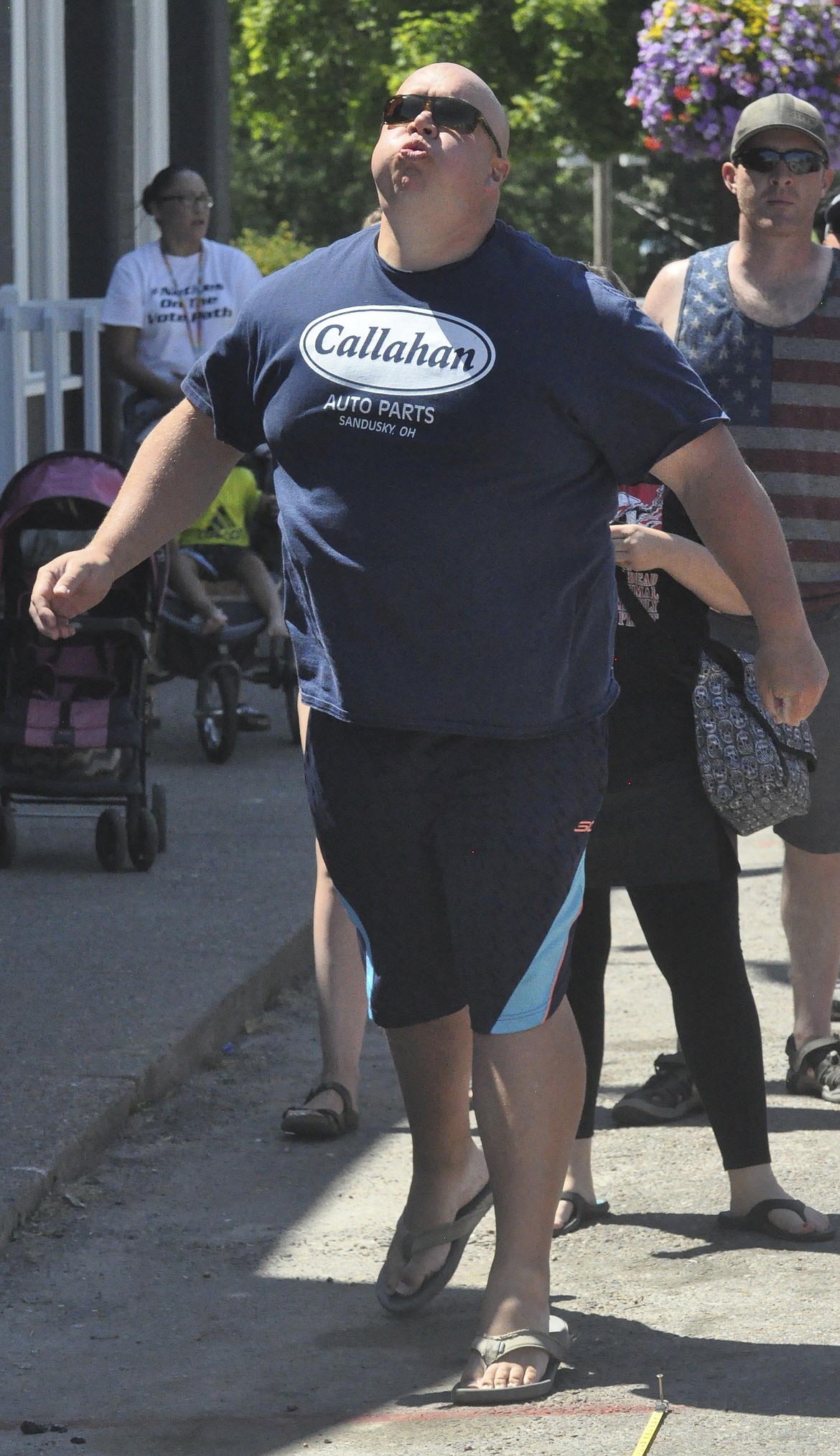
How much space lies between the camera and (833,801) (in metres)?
5.04

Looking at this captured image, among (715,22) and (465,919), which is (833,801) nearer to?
(465,919)

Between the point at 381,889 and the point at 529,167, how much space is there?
56.2 meters

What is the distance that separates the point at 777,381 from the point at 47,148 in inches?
321

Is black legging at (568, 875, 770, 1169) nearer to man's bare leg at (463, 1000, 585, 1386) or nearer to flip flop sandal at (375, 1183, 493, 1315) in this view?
flip flop sandal at (375, 1183, 493, 1315)

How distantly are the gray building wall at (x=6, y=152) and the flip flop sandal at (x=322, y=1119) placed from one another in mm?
6140

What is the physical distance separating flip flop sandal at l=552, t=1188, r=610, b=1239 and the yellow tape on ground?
3.04 feet

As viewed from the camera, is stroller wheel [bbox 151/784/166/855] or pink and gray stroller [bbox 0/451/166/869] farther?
stroller wheel [bbox 151/784/166/855]

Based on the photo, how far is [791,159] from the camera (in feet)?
15.3

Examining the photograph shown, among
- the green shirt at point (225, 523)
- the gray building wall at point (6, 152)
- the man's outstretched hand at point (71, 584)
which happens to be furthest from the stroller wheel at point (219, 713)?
the man's outstretched hand at point (71, 584)

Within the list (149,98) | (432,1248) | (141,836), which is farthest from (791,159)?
(149,98)

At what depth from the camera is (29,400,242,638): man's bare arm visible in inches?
141

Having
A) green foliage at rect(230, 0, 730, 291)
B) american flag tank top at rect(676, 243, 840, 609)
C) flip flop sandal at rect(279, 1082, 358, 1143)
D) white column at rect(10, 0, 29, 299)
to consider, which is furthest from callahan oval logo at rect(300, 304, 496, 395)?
green foliage at rect(230, 0, 730, 291)

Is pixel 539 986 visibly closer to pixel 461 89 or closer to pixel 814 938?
pixel 461 89

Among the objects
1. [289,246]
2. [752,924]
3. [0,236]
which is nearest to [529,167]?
[289,246]
